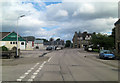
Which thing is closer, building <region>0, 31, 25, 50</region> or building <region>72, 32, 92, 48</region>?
building <region>0, 31, 25, 50</region>

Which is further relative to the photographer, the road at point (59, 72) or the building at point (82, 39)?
the building at point (82, 39)

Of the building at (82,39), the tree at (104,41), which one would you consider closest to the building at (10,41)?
the tree at (104,41)

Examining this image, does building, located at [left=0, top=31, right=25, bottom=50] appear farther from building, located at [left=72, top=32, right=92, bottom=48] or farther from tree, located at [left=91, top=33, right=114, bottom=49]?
building, located at [left=72, top=32, right=92, bottom=48]

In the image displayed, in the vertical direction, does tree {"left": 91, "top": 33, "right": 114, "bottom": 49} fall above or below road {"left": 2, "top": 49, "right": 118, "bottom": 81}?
above

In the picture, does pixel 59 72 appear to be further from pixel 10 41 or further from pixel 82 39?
pixel 82 39

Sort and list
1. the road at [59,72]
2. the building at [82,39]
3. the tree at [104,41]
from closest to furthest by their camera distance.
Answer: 1. the road at [59,72]
2. the tree at [104,41]
3. the building at [82,39]

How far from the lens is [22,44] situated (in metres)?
60.2

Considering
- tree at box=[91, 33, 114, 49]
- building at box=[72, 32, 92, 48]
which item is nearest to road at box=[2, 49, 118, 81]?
tree at box=[91, 33, 114, 49]

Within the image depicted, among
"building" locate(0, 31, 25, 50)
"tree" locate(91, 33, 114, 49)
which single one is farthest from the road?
"building" locate(0, 31, 25, 50)

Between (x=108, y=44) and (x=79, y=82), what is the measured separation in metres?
35.2

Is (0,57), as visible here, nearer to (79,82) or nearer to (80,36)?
(79,82)

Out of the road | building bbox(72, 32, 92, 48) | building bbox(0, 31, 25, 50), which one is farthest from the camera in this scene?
building bbox(72, 32, 92, 48)

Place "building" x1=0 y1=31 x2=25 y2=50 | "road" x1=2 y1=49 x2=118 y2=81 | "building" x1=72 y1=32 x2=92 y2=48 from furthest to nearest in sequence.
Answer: "building" x1=72 y1=32 x2=92 y2=48 < "building" x1=0 y1=31 x2=25 y2=50 < "road" x1=2 y1=49 x2=118 y2=81

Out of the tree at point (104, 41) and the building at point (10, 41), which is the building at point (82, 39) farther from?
the tree at point (104, 41)
